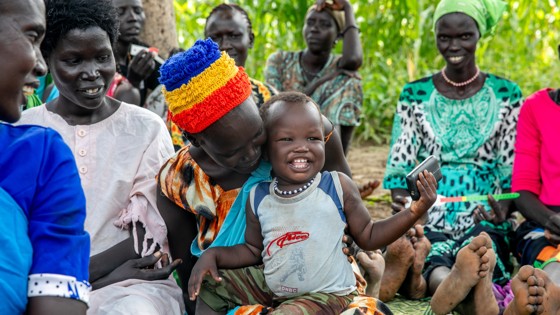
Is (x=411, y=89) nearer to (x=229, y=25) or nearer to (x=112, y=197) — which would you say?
(x=229, y=25)

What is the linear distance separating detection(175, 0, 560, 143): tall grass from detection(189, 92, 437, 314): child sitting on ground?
4978 mm

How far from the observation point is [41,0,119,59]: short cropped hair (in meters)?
2.76

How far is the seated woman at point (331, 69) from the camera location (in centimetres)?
539

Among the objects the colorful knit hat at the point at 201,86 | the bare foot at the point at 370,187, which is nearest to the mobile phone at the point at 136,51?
the bare foot at the point at 370,187

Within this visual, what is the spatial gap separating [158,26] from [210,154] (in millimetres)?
2923

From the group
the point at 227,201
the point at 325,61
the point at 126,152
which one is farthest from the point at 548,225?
the point at 325,61

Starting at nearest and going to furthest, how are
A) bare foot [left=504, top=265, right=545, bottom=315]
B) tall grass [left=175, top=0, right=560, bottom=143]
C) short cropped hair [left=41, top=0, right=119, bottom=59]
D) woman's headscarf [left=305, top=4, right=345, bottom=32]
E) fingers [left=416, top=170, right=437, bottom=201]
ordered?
fingers [left=416, top=170, right=437, bottom=201] < short cropped hair [left=41, top=0, right=119, bottom=59] < bare foot [left=504, top=265, right=545, bottom=315] < woman's headscarf [left=305, top=4, right=345, bottom=32] < tall grass [left=175, top=0, right=560, bottom=143]

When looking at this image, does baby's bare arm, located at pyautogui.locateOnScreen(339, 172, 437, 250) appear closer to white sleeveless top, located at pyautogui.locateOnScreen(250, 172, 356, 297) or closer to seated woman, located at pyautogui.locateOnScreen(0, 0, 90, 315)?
white sleeveless top, located at pyautogui.locateOnScreen(250, 172, 356, 297)

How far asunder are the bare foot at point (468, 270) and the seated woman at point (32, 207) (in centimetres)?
175

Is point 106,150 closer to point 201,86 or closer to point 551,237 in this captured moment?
point 201,86

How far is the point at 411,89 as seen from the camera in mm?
4277

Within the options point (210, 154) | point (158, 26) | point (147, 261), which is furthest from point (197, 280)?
point (158, 26)

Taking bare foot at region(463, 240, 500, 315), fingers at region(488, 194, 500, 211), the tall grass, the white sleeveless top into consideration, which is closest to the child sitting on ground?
the white sleeveless top

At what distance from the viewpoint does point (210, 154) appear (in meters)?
2.62
